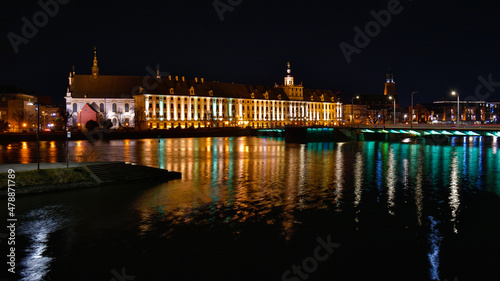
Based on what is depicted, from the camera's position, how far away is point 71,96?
12862 centimetres

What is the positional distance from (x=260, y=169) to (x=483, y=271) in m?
23.9

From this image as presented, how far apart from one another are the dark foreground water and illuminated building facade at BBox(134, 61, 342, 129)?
359ft

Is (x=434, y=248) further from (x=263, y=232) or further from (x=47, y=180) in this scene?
(x=47, y=180)

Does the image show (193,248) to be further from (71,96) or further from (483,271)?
(71,96)

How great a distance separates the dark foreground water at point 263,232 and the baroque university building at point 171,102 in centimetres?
10786

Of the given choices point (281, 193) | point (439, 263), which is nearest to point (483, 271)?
point (439, 263)
